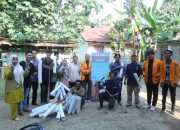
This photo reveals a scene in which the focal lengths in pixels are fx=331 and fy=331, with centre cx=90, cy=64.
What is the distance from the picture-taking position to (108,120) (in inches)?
341

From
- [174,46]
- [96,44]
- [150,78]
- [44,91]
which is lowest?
[44,91]

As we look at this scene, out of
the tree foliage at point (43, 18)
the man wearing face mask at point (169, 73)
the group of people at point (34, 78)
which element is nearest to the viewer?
the group of people at point (34, 78)

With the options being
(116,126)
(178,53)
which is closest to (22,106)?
(116,126)

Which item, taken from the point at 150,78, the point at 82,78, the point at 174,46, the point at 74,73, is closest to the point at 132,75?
the point at 150,78

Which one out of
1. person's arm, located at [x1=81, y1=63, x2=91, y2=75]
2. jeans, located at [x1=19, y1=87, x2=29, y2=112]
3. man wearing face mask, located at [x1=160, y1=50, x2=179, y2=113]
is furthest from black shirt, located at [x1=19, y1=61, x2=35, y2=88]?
man wearing face mask, located at [x1=160, y1=50, x2=179, y2=113]

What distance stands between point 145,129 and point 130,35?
22.0m

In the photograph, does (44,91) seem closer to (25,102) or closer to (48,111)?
(25,102)

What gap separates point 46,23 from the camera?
2422 cm

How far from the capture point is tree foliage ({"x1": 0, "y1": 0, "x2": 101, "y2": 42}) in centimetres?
2309

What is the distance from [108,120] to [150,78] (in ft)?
6.99

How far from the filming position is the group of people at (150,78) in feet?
30.4

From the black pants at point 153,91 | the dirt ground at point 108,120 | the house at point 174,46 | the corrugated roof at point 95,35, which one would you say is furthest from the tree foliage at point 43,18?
the black pants at point 153,91

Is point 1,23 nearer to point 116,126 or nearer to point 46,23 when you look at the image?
point 46,23

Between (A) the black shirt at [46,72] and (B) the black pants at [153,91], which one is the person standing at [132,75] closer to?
(B) the black pants at [153,91]
